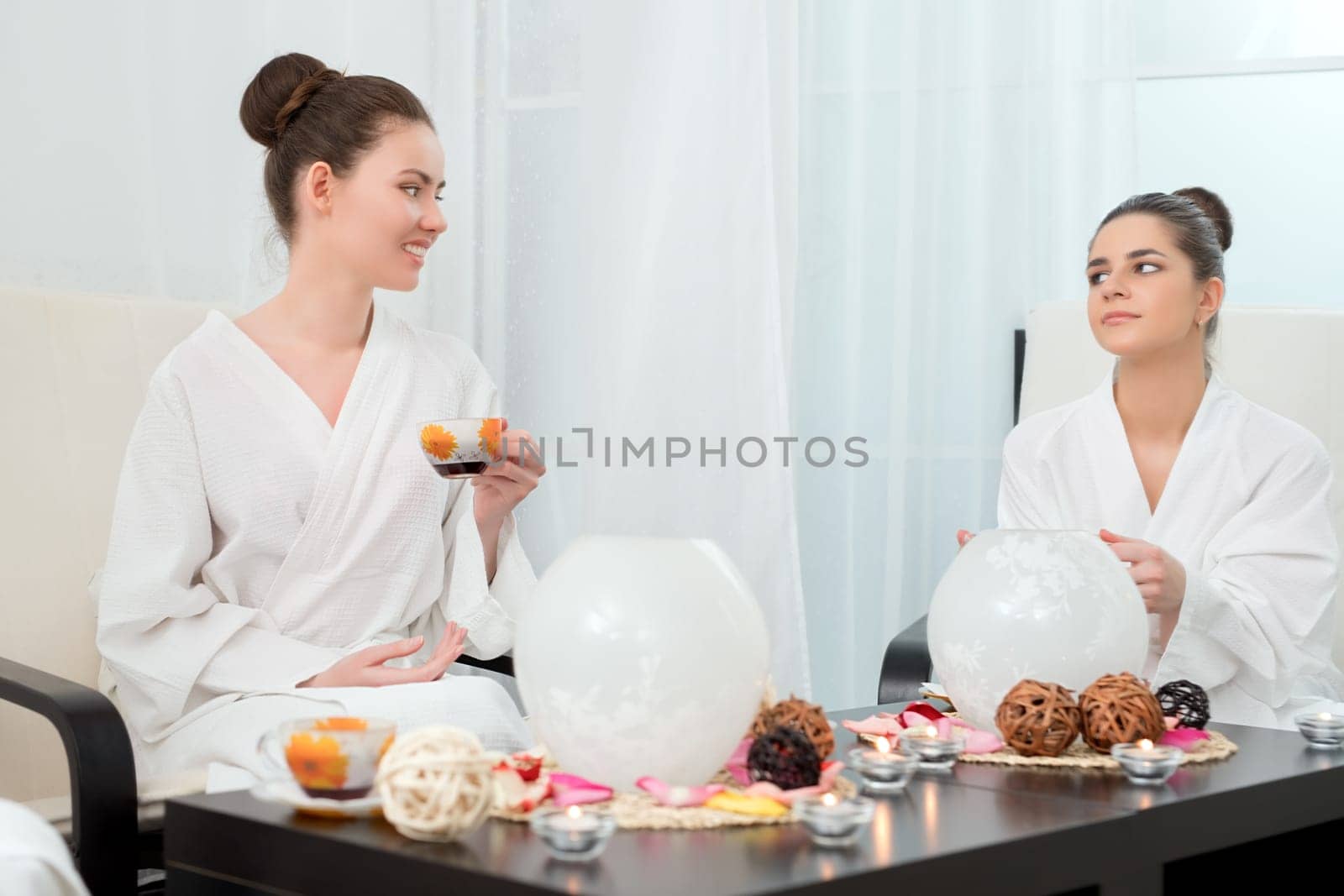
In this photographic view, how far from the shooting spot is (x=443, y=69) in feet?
9.27

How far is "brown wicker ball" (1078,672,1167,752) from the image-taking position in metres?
1.22

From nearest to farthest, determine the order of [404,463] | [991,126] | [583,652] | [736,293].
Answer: [583,652], [404,463], [736,293], [991,126]

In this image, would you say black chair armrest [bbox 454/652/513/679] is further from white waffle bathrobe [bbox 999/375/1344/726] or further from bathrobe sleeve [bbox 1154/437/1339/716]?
bathrobe sleeve [bbox 1154/437/1339/716]

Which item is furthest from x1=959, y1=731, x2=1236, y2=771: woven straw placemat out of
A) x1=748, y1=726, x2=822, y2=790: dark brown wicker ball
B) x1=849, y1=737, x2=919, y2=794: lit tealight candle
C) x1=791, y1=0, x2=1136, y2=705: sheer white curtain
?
x1=791, y1=0, x2=1136, y2=705: sheer white curtain

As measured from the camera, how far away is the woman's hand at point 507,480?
1.92 metres

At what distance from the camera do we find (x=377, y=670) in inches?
67.8

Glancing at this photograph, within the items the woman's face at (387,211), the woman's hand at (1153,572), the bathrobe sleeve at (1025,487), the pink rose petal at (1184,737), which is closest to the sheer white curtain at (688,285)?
the bathrobe sleeve at (1025,487)

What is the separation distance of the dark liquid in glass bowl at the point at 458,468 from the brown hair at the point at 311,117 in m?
0.48

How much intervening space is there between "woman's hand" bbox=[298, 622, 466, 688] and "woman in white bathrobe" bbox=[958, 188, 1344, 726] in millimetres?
834

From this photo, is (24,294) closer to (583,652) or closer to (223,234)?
(223,234)

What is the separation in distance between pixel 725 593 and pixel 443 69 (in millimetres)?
2023

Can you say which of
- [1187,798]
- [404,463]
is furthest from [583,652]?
[404,463]

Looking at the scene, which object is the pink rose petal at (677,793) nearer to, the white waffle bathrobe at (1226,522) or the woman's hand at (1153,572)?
the woman's hand at (1153,572)

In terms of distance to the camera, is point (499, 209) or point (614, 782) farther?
point (499, 209)
